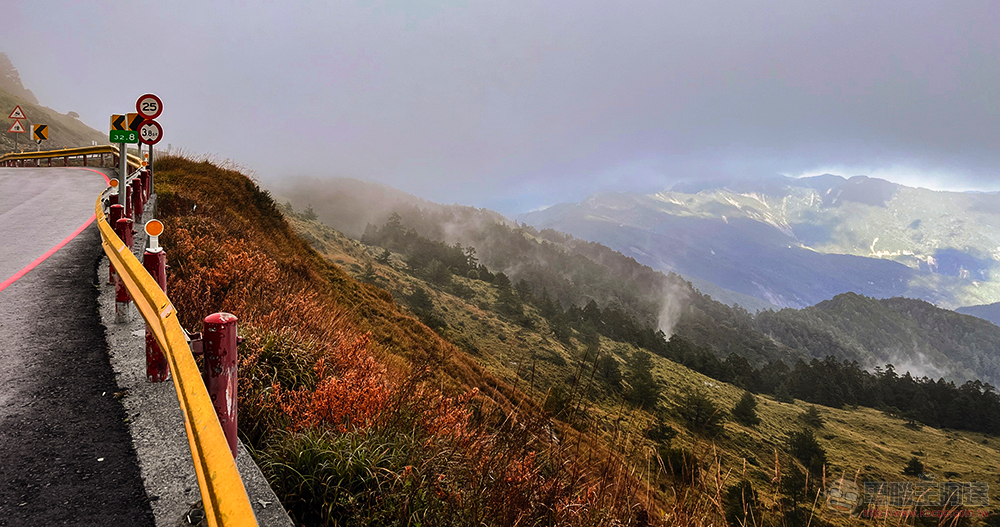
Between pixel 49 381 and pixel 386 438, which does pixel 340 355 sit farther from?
Result: pixel 49 381

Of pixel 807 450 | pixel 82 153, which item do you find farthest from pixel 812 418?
pixel 82 153

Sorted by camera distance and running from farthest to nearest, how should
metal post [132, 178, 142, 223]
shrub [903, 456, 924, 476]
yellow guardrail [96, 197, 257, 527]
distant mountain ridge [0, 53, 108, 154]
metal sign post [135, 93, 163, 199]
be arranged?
shrub [903, 456, 924, 476], distant mountain ridge [0, 53, 108, 154], metal sign post [135, 93, 163, 199], metal post [132, 178, 142, 223], yellow guardrail [96, 197, 257, 527]

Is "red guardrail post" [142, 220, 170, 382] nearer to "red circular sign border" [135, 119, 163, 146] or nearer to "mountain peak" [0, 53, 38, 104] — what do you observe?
"red circular sign border" [135, 119, 163, 146]

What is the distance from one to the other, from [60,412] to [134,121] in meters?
10.2

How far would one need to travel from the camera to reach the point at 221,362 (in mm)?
2186

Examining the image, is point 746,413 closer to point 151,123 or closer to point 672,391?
point 672,391

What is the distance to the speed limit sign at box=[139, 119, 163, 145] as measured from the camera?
33.3 feet

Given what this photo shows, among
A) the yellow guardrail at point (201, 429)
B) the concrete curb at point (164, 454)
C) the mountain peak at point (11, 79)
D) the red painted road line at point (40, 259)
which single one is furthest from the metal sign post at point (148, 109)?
the mountain peak at point (11, 79)

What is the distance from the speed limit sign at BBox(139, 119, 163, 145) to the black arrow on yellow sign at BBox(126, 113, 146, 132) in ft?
0.26

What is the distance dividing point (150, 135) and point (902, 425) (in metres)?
142

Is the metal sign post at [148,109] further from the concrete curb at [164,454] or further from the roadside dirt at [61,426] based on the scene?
the concrete curb at [164,454]

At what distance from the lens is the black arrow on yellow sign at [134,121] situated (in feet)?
33.2

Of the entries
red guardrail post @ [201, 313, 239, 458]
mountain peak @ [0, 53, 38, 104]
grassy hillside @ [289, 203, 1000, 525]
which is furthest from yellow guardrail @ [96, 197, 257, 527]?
mountain peak @ [0, 53, 38, 104]

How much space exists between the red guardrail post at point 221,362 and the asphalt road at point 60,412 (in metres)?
0.64
